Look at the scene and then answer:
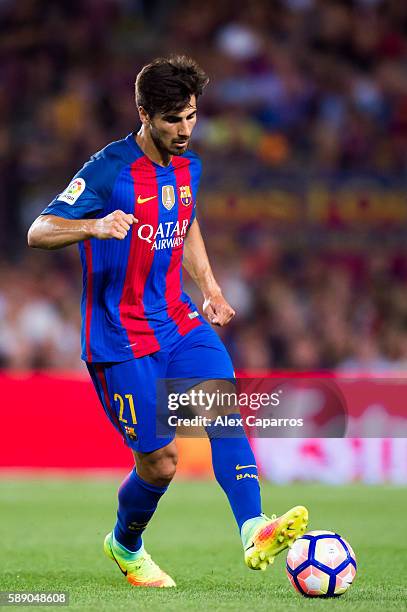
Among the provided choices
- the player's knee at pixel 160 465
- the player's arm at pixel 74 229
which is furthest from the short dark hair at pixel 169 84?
the player's knee at pixel 160 465

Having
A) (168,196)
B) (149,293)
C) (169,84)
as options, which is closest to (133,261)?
(149,293)

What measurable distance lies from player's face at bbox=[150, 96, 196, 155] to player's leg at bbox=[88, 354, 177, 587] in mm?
913

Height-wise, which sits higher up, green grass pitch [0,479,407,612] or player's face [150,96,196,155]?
player's face [150,96,196,155]

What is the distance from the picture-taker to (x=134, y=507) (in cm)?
545

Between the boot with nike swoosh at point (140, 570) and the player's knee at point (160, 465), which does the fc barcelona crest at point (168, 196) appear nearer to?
the player's knee at point (160, 465)

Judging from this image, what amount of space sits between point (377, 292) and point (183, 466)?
10.0ft

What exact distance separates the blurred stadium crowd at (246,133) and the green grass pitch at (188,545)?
1.92 metres

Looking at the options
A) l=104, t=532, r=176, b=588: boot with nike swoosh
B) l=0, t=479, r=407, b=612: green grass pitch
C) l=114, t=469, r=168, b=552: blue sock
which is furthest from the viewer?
l=104, t=532, r=176, b=588: boot with nike swoosh

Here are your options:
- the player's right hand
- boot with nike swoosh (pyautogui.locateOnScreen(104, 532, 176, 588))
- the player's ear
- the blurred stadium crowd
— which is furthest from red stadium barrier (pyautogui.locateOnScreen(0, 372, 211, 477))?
the player's right hand

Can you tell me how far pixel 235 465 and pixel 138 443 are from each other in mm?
437

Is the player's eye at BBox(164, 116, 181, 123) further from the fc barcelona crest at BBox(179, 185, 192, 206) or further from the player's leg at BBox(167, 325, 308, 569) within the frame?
the player's leg at BBox(167, 325, 308, 569)

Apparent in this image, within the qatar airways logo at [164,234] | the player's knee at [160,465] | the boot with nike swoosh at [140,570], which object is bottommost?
the boot with nike swoosh at [140,570]

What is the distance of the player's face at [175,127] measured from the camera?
505 centimetres

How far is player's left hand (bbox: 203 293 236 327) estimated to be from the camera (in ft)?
17.5
